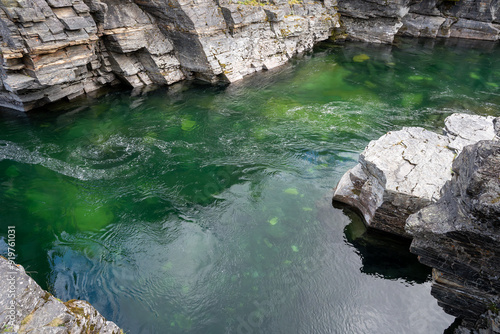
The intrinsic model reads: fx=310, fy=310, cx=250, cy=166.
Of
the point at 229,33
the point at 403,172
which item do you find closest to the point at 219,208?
the point at 403,172

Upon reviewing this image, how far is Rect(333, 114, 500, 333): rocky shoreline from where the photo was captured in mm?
4574

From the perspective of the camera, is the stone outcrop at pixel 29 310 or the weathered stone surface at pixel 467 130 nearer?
the stone outcrop at pixel 29 310

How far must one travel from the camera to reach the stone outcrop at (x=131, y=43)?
11328 mm

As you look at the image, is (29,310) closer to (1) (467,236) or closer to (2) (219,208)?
(2) (219,208)

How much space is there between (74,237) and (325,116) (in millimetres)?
10070

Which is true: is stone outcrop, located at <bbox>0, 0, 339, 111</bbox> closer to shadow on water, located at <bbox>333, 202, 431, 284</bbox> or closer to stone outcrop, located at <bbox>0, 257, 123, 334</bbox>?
stone outcrop, located at <bbox>0, 257, 123, 334</bbox>

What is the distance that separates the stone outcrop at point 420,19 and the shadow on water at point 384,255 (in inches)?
732

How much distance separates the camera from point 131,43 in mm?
14359

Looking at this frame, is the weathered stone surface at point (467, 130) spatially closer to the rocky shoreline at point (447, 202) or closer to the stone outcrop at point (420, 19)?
the rocky shoreline at point (447, 202)

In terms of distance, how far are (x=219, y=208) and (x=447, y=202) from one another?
5581 mm

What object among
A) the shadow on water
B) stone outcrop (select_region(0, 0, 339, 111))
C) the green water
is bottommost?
the shadow on water

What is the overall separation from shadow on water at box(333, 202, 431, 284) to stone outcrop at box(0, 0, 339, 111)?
10.9 metres

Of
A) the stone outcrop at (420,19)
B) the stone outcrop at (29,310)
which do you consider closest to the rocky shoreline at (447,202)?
the stone outcrop at (29,310)

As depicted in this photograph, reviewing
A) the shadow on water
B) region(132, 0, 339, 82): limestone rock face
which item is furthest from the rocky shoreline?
region(132, 0, 339, 82): limestone rock face
